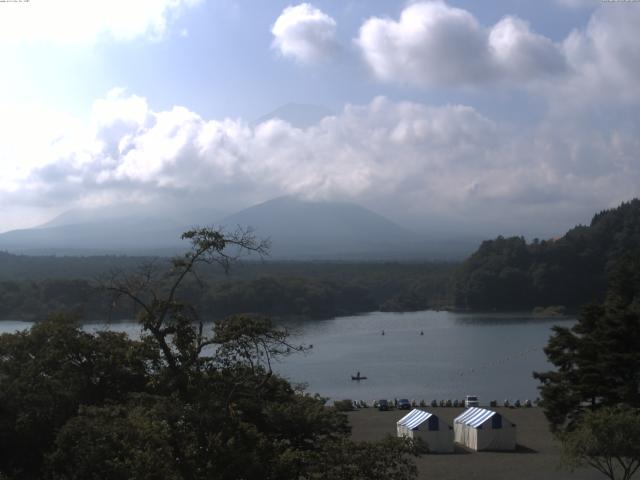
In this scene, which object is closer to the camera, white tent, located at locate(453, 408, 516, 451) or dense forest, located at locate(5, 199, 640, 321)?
white tent, located at locate(453, 408, 516, 451)

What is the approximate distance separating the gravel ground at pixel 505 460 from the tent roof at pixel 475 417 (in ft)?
1.33

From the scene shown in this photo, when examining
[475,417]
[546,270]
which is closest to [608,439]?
[475,417]

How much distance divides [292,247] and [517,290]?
77734mm

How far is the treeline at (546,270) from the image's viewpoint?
39.8 m

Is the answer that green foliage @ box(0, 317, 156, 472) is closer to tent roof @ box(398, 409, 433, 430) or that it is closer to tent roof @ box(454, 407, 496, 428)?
tent roof @ box(398, 409, 433, 430)

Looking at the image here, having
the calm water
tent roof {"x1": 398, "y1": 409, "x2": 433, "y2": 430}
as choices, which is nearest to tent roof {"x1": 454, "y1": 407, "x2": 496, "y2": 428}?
tent roof {"x1": 398, "y1": 409, "x2": 433, "y2": 430}

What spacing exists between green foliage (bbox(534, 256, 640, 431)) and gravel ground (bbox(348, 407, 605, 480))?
0.51m

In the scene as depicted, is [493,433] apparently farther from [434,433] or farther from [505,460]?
[434,433]

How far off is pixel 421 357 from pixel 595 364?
13970 millimetres

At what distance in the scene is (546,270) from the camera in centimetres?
3988

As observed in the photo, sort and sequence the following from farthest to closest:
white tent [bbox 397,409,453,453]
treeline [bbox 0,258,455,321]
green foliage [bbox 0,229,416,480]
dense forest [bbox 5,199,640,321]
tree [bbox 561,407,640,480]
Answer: dense forest [bbox 5,199,640,321]
treeline [bbox 0,258,455,321]
white tent [bbox 397,409,453,453]
tree [bbox 561,407,640,480]
green foliage [bbox 0,229,416,480]

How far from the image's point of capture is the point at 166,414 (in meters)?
3.94

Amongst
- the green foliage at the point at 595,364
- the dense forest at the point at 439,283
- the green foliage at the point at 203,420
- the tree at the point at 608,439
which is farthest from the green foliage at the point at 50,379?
the dense forest at the point at 439,283

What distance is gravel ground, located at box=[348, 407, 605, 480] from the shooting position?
901 cm
